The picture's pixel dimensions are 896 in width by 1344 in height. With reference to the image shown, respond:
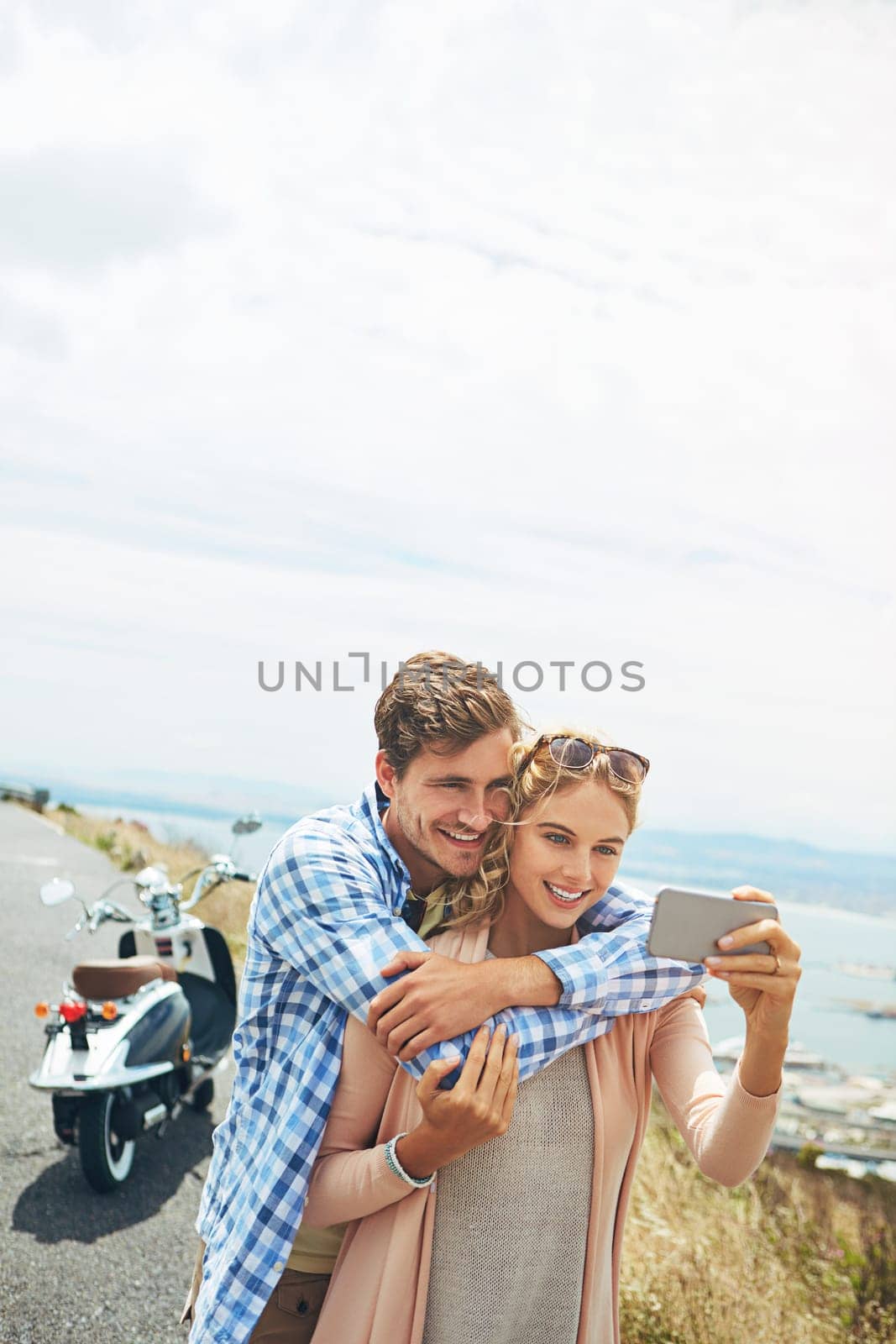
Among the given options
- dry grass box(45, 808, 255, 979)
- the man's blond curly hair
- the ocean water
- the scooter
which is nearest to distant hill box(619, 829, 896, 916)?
the ocean water

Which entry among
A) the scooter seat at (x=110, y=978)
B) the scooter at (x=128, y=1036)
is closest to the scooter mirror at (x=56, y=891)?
the scooter at (x=128, y=1036)

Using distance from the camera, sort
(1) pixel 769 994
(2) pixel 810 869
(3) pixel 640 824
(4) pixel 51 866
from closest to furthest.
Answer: (1) pixel 769 994 → (3) pixel 640 824 → (4) pixel 51 866 → (2) pixel 810 869

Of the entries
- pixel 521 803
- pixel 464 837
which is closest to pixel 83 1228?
pixel 464 837

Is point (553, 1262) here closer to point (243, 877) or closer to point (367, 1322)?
point (367, 1322)

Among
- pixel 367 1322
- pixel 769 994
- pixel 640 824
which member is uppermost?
pixel 640 824

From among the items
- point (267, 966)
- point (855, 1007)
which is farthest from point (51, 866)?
point (855, 1007)

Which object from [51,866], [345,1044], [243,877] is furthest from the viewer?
[51,866]

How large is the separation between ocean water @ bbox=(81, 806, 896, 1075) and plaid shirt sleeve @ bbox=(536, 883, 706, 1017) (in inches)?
558

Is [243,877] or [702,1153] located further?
[243,877]

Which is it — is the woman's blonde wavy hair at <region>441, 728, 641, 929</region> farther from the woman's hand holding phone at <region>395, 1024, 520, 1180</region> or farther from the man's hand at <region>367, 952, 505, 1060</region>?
the woman's hand holding phone at <region>395, 1024, 520, 1180</region>

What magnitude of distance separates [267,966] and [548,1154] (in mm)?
572

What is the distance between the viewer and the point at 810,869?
121188mm

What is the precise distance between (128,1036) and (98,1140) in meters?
0.43

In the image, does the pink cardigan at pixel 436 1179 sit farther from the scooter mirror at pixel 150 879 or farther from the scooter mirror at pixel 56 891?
the scooter mirror at pixel 150 879
